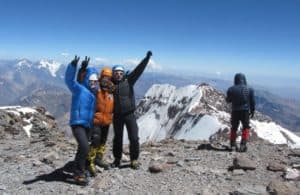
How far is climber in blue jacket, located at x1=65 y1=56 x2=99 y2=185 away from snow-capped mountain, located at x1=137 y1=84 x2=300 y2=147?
91.8 m

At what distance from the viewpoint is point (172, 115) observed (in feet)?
618

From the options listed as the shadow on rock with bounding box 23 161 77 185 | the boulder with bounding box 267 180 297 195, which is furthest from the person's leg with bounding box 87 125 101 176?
the boulder with bounding box 267 180 297 195

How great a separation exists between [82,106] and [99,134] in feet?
3.99

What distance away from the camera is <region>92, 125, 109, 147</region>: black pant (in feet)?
39.1

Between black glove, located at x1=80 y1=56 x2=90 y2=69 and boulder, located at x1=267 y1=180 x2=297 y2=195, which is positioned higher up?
black glove, located at x1=80 y1=56 x2=90 y2=69

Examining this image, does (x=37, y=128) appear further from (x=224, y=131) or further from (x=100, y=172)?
(x=224, y=131)

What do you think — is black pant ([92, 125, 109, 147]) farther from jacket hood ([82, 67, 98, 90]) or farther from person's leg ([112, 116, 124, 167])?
jacket hood ([82, 67, 98, 90])

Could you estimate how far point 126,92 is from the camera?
40.3ft

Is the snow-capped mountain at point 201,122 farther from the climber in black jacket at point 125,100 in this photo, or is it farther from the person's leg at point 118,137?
the climber in black jacket at point 125,100

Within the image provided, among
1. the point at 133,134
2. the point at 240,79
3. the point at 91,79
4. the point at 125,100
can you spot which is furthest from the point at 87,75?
the point at 240,79

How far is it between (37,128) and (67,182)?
18.7 meters

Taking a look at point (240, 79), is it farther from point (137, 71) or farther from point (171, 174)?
point (171, 174)

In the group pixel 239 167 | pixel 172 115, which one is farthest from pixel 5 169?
pixel 172 115

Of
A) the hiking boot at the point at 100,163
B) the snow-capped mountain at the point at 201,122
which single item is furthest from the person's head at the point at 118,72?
the snow-capped mountain at the point at 201,122
